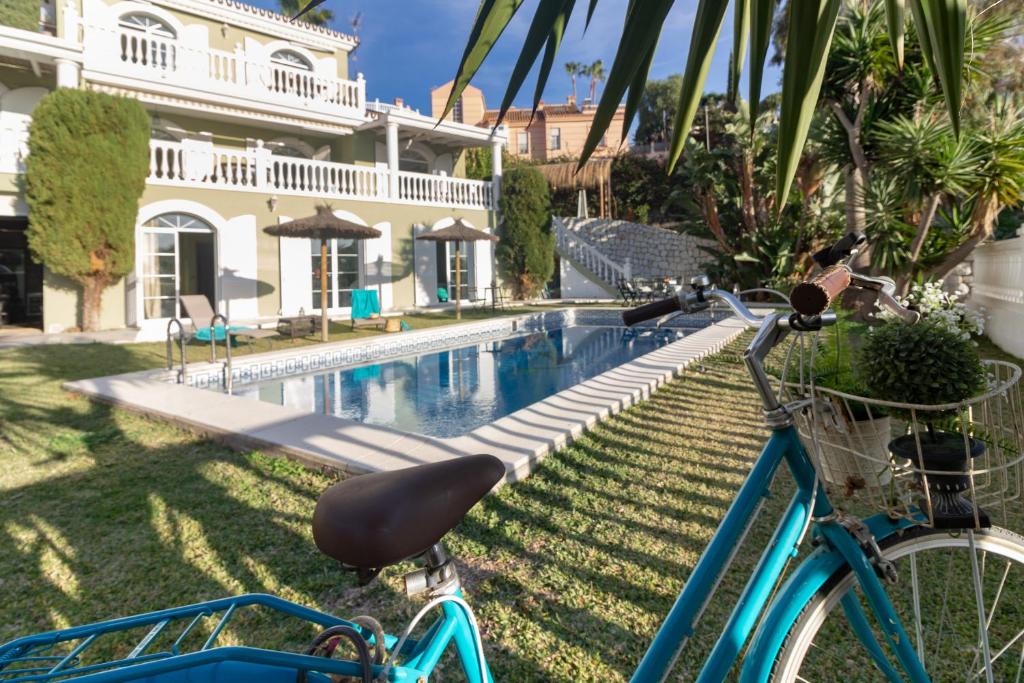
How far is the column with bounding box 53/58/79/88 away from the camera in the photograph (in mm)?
11844

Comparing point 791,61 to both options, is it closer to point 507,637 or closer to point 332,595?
point 507,637

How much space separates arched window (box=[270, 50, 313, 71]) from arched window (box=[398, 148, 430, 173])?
378 cm

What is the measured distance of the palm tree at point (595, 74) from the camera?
51.0 m

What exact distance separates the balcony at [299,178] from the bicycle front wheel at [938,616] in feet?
46.4

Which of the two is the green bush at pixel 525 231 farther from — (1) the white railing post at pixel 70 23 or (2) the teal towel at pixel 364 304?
(1) the white railing post at pixel 70 23

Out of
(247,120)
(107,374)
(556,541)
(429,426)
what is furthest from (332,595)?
(247,120)

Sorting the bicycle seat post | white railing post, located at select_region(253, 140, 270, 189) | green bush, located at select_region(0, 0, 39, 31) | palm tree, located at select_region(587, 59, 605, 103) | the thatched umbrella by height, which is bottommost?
the bicycle seat post

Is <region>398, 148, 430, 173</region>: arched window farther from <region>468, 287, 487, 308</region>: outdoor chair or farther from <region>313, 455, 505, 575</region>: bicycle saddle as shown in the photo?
<region>313, 455, 505, 575</region>: bicycle saddle

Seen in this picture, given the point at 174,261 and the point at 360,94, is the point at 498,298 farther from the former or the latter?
the point at 174,261

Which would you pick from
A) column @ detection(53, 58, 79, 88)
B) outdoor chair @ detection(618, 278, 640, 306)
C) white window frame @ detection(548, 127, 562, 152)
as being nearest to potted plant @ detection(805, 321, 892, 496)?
column @ detection(53, 58, 79, 88)

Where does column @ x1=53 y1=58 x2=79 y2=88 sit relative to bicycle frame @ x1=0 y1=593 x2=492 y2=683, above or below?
above

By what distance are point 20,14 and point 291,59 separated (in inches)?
254

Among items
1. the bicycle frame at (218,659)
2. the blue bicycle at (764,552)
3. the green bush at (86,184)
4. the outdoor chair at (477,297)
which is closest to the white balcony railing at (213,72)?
the green bush at (86,184)

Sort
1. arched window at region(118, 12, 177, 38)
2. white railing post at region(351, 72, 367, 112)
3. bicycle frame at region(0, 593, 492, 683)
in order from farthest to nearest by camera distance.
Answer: white railing post at region(351, 72, 367, 112), arched window at region(118, 12, 177, 38), bicycle frame at region(0, 593, 492, 683)
